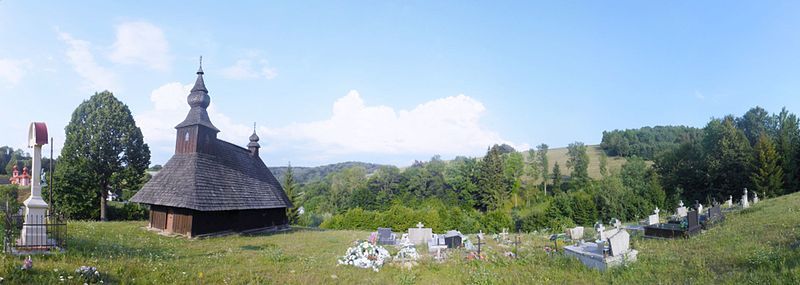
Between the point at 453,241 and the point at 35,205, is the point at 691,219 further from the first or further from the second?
the point at 35,205

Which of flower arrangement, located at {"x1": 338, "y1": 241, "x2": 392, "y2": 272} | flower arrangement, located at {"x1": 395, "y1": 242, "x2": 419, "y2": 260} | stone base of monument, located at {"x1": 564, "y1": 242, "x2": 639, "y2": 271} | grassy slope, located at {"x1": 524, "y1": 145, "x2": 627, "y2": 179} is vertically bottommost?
flower arrangement, located at {"x1": 395, "y1": 242, "x2": 419, "y2": 260}

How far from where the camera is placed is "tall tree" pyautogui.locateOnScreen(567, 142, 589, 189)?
62750 millimetres

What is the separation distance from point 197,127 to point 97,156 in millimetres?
12970

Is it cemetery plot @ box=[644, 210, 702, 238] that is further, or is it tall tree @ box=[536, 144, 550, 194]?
tall tree @ box=[536, 144, 550, 194]

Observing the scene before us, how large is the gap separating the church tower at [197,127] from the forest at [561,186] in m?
21.0

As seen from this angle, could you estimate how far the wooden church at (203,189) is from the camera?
21.2 metres

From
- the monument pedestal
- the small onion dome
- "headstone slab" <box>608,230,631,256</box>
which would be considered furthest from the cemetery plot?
the small onion dome

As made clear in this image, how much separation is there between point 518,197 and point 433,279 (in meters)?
58.2

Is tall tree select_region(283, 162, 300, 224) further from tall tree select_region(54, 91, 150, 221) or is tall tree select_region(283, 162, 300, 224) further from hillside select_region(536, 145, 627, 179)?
hillside select_region(536, 145, 627, 179)

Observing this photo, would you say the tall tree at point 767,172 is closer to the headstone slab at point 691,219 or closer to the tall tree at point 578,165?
the tall tree at point 578,165

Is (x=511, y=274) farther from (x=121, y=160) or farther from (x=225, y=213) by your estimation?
(x=121, y=160)

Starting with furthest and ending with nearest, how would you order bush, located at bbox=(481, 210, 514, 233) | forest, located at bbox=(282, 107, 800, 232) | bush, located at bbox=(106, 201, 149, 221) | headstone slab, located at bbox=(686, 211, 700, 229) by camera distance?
1. forest, located at bbox=(282, 107, 800, 232)
2. bush, located at bbox=(481, 210, 514, 233)
3. bush, located at bbox=(106, 201, 149, 221)
4. headstone slab, located at bbox=(686, 211, 700, 229)

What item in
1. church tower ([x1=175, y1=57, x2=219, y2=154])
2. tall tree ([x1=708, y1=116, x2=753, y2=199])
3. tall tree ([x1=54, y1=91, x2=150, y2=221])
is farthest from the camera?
tall tree ([x1=708, y1=116, x2=753, y2=199])

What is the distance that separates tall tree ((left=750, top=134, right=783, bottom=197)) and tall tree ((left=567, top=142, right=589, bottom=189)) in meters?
21.0
